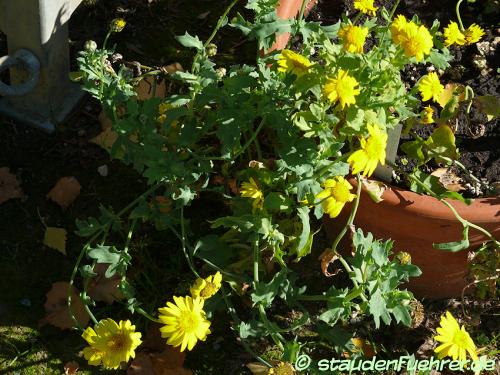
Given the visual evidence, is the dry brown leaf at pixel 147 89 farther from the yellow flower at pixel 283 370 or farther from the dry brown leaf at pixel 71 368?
the yellow flower at pixel 283 370

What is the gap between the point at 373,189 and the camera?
7.00 ft

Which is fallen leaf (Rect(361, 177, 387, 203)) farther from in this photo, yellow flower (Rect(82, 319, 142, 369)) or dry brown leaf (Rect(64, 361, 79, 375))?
dry brown leaf (Rect(64, 361, 79, 375))

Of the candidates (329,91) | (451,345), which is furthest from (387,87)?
(451,345)

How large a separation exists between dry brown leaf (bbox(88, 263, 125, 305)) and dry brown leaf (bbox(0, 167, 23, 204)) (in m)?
0.43

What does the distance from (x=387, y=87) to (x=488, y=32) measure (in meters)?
1.01

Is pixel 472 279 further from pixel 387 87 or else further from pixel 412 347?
pixel 387 87

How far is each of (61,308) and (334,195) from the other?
1.00 m

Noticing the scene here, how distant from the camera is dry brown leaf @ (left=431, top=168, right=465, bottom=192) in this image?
8.13ft

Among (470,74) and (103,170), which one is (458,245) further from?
(103,170)

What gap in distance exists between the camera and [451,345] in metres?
1.99

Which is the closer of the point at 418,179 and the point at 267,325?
the point at 267,325

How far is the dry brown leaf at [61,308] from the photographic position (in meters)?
2.44

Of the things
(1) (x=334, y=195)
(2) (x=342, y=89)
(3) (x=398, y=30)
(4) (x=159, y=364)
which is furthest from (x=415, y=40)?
(4) (x=159, y=364)

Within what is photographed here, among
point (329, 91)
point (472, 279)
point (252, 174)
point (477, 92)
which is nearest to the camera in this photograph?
point (329, 91)
